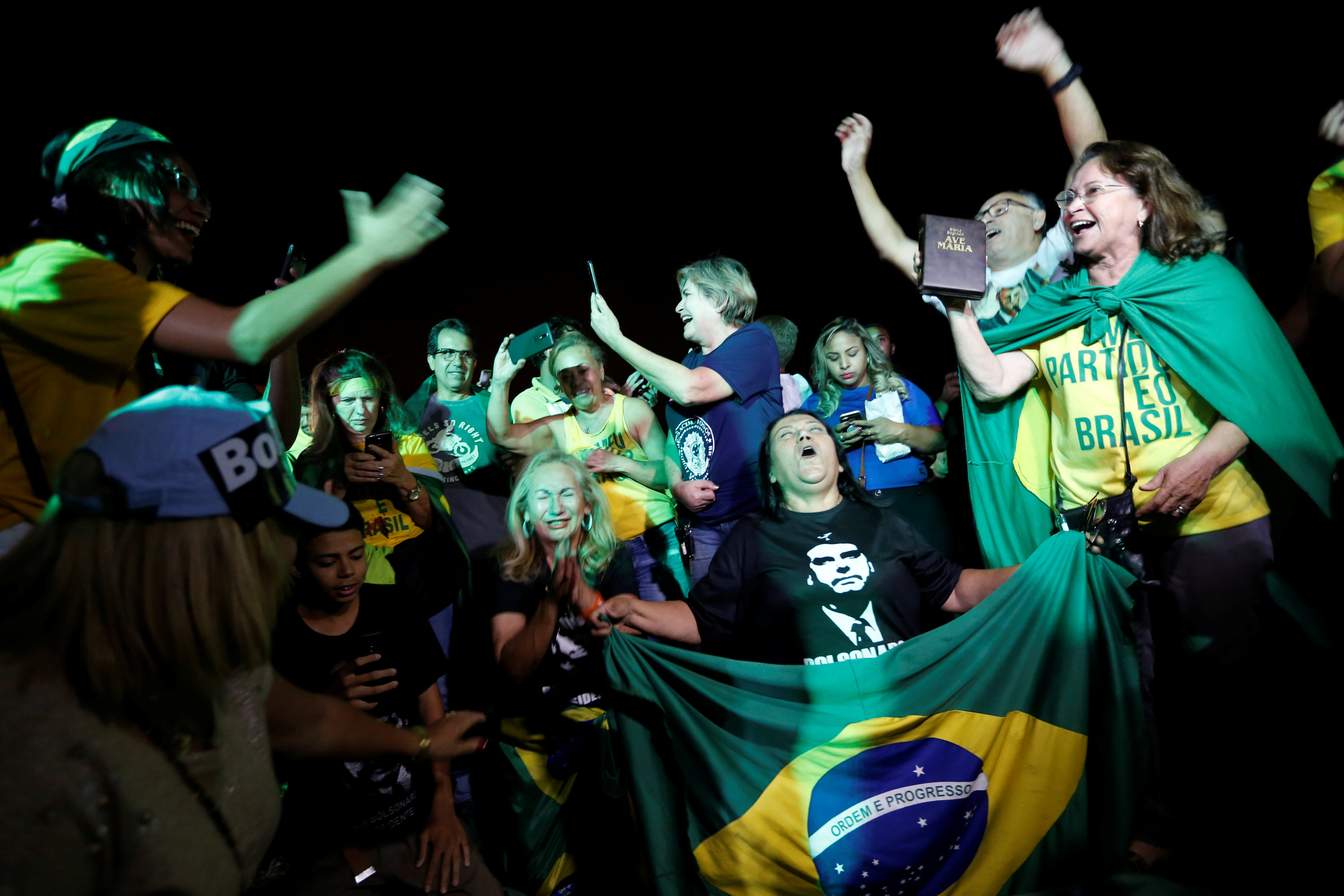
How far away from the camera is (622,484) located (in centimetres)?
322

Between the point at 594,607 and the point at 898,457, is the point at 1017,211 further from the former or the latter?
the point at 594,607

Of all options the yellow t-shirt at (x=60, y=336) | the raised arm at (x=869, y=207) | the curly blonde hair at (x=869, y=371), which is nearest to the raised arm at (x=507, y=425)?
the curly blonde hair at (x=869, y=371)

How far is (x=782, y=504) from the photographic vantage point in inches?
102

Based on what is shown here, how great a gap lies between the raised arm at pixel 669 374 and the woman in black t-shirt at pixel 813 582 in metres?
0.43

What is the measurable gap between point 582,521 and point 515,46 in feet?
10.3

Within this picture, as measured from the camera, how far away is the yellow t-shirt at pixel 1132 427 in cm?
220

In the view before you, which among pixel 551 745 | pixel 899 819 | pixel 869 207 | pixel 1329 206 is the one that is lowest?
pixel 899 819

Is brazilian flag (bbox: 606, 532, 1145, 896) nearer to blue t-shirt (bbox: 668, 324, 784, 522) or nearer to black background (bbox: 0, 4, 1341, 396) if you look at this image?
blue t-shirt (bbox: 668, 324, 784, 522)

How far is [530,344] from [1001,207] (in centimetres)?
210

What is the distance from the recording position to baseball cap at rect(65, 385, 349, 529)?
3.45 ft

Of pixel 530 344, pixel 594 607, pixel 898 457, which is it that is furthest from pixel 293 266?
pixel 898 457

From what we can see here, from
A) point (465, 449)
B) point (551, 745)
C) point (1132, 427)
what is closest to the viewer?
point (1132, 427)

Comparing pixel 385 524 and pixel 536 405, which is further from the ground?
pixel 536 405

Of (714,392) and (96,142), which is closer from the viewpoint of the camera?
(96,142)
